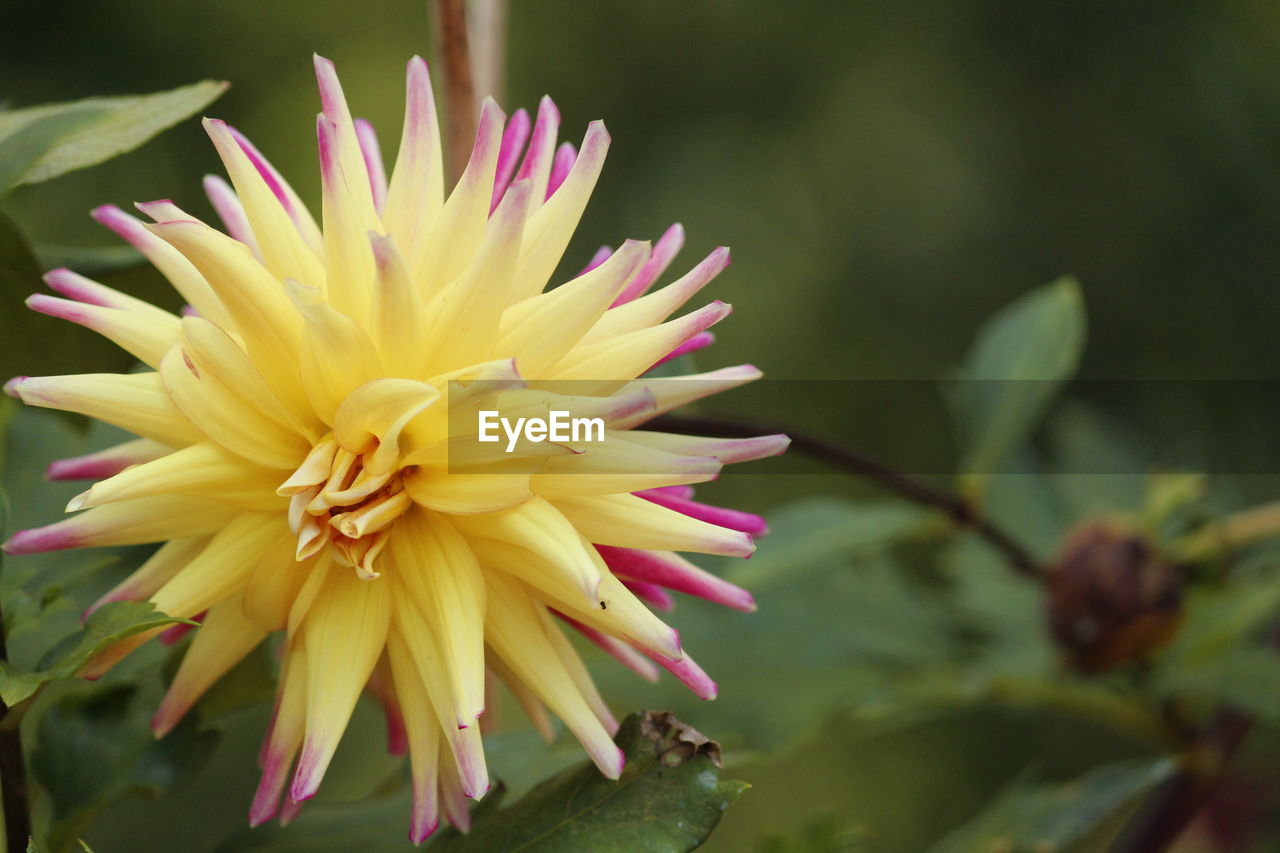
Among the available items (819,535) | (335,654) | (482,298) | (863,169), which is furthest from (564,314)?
(863,169)

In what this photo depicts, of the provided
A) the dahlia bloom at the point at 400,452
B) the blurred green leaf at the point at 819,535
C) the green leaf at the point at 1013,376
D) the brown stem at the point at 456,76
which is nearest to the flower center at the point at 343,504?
the dahlia bloom at the point at 400,452

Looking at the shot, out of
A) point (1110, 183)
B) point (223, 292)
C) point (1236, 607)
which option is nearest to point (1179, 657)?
point (1236, 607)

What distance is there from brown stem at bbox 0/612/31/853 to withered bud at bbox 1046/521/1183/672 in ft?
1.97

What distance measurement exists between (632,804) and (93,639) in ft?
0.58

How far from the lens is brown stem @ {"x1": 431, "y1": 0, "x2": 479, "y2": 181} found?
1.68ft

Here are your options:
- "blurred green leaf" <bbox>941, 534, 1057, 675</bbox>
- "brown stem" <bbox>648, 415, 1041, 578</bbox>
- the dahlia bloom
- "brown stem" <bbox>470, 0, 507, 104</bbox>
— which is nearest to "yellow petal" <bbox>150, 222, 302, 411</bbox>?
the dahlia bloom

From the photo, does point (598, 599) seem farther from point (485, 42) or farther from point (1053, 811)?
point (1053, 811)

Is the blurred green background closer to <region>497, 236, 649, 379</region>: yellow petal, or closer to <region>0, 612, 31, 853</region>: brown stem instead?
<region>0, 612, 31, 853</region>: brown stem

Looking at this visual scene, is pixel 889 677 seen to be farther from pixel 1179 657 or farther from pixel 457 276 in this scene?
pixel 457 276

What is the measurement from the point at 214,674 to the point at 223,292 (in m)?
0.13

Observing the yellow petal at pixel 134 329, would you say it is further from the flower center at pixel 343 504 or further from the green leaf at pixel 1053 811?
the green leaf at pixel 1053 811

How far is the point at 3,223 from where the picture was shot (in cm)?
44

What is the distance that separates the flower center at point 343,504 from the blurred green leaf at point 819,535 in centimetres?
37

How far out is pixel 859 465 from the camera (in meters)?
0.60
